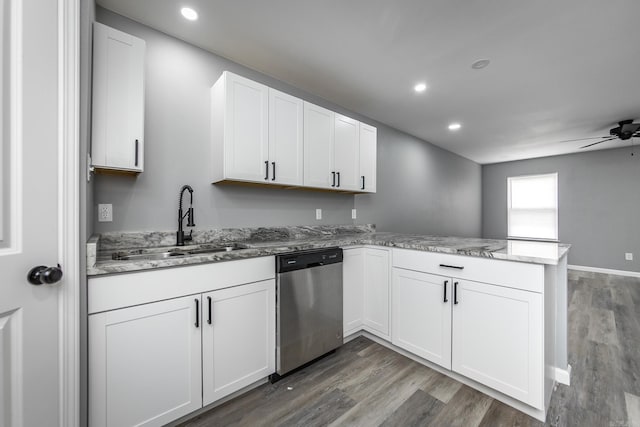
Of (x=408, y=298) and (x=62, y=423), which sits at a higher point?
(x=408, y=298)

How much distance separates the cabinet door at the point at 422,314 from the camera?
1931 millimetres

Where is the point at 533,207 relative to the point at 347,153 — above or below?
below

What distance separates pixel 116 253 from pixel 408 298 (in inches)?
83.6

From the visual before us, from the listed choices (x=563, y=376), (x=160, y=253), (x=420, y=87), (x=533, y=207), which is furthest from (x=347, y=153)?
(x=533, y=207)

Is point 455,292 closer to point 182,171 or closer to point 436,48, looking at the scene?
point 436,48

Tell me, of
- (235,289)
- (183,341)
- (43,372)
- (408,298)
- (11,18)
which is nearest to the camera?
(11,18)

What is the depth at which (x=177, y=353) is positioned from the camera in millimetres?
1414

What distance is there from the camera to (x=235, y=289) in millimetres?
1632

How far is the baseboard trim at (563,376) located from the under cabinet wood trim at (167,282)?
218 centimetres

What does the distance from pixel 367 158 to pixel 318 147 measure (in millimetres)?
743

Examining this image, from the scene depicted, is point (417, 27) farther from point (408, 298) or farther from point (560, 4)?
point (408, 298)

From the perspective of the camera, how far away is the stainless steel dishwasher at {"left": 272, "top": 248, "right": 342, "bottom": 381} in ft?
5.99

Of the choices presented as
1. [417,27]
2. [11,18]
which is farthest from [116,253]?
[417,27]

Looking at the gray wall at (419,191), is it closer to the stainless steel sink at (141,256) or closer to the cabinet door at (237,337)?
the cabinet door at (237,337)
